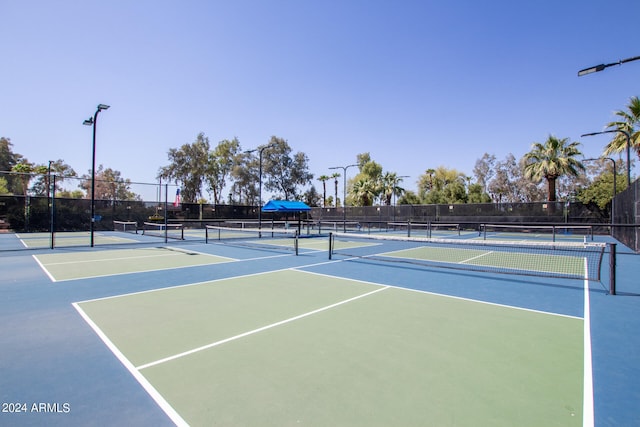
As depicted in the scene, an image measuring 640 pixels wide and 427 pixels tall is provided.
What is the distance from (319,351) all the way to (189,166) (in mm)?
50186

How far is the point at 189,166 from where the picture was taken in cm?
4922

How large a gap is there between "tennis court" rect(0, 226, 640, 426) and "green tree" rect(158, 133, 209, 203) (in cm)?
4381

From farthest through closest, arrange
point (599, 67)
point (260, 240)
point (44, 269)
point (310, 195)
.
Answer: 1. point (310, 195)
2. point (260, 240)
3. point (44, 269)
4. point (599, 67)

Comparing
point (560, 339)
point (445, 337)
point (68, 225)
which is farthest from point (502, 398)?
point (68, 225)

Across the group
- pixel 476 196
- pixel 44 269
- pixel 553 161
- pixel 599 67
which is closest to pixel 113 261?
pixel 44 269

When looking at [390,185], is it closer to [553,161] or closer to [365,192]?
[365,192]

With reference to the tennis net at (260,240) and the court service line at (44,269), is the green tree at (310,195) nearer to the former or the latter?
the tennis net at (260,240)

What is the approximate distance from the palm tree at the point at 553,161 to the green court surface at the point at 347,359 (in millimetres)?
31318

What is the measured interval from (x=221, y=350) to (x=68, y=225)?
28.1 metres

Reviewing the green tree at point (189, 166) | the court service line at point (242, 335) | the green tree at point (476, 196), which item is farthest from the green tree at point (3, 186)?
the green tree at point (476, 196)

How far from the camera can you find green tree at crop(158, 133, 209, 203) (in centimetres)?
4903

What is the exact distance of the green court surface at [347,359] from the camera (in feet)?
9.20

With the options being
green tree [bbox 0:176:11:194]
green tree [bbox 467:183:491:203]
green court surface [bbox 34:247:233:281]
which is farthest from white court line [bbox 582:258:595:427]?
green tree [bbox 467:183:491:203]

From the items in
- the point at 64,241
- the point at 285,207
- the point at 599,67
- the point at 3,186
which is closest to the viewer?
the point at 599,67
